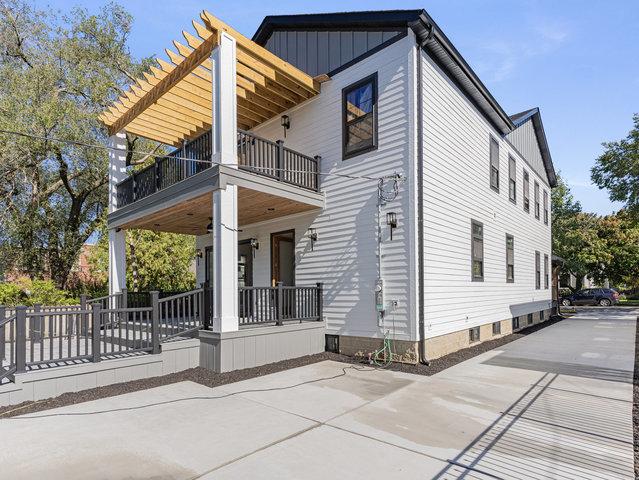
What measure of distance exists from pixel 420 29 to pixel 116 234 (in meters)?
9.35

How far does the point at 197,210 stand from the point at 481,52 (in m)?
8.25

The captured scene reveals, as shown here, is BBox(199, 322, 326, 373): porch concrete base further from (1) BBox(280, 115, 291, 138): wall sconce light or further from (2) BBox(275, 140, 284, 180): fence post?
(1) BBox(280, 115, 291, 138): wall sconce light

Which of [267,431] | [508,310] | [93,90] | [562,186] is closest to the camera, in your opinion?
[267,431]

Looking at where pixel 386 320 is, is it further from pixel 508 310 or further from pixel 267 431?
pixel 508 310

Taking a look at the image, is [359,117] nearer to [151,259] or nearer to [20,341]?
[20,341]

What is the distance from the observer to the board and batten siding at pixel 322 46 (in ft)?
27.9

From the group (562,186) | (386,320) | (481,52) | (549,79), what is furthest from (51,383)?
(562,186)

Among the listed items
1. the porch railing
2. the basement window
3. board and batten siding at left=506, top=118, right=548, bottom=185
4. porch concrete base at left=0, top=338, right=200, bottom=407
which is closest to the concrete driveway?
porch concrete base at left=0, top=338, right=200, bottom=407

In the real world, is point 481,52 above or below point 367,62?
above

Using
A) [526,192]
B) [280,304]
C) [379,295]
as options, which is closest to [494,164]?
[526,192]

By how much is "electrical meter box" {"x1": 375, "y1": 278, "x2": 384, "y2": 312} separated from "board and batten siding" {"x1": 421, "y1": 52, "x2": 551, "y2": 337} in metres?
0.84

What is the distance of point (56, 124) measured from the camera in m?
14.0

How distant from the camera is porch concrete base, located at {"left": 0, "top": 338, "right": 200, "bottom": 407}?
5.05 metres

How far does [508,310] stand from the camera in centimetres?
1218
